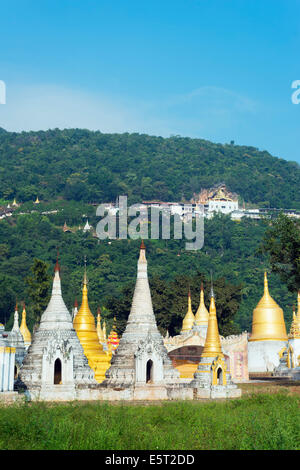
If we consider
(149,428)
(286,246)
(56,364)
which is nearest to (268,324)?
(286,246)

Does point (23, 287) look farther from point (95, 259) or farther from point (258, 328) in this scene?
point (258, 328)

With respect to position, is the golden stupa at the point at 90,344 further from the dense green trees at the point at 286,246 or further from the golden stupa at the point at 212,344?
the dense green trees at the point at 286,246

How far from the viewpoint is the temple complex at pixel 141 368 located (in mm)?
36812

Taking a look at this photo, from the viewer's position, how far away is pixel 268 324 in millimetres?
64500

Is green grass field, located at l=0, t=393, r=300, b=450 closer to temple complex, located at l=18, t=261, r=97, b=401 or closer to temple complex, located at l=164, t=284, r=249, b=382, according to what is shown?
temple complex, located at l=18, t=261, r=97, b=401

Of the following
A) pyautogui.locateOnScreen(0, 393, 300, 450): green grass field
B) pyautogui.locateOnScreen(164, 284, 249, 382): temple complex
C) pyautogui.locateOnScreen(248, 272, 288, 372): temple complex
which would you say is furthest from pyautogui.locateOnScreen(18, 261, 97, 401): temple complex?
pyautogui.locateOnScreen(248, 272, 288, 372): temple complex

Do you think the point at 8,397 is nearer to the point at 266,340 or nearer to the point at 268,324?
the point at 266,340

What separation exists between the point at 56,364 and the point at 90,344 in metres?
4.27

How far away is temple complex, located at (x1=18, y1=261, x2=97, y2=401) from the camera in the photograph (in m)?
36.7

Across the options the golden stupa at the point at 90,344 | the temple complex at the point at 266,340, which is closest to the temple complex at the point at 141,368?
the golden stupa at the point at 90,344

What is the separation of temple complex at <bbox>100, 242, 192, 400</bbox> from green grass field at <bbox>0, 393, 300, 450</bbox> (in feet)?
25.2
